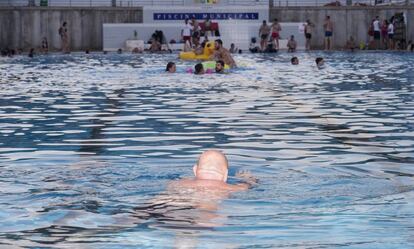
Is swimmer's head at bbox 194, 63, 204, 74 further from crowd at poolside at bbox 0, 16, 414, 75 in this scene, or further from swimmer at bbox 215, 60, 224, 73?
crowd at poolside at bbox 0, 16, 414, 75

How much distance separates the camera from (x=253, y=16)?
4250 cm

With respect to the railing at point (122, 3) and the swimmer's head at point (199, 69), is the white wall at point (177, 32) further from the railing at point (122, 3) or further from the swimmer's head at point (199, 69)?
the swimmer's head at point (199, 69)

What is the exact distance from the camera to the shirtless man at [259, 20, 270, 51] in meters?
39.5

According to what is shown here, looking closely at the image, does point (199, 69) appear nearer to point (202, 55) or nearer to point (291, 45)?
point (202, 55)

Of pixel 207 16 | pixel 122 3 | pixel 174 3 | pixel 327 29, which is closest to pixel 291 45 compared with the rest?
pixel 327 29

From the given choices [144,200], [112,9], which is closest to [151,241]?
[144,200]

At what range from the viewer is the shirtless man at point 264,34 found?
130ft

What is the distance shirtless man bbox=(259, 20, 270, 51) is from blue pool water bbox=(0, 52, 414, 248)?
22.3 metres

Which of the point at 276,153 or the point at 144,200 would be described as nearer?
the point at 144,200

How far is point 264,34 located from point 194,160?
31.4 m

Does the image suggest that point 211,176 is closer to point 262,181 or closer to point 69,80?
point 262,181

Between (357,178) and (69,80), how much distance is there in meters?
13.3

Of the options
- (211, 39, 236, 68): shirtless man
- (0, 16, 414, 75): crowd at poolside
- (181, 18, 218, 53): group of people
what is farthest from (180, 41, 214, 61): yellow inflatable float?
(211, 39, 236, 68): shirtless man

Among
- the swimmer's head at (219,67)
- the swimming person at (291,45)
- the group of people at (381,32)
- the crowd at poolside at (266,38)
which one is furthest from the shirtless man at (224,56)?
the group of people at (381,32)
